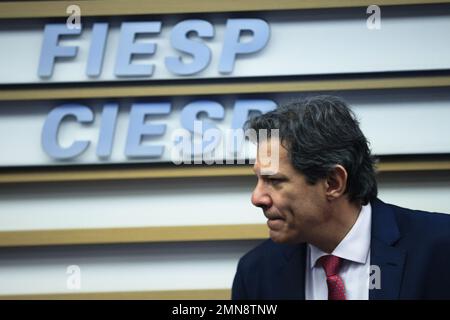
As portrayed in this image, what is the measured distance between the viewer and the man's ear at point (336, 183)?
1.68 meters

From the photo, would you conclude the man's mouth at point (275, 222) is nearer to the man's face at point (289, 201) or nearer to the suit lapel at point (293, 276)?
the man's face at point (289, 201)

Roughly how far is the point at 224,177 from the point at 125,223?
0.53m

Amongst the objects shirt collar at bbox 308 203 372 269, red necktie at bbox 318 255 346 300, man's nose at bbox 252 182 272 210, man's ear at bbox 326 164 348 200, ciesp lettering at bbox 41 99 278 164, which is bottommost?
red necktie at bbox 318 255 346 300

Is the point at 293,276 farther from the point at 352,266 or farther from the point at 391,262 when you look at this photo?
the point at 391,262

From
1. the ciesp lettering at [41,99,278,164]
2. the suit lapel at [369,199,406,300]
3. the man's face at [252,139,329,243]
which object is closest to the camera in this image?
the suit lapel at [369,199,406,300]

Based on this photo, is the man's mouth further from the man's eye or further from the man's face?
the man's eye

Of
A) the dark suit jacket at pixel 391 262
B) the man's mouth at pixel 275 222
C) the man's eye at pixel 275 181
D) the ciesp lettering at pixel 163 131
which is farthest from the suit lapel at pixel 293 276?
the ciesp lettering at pixel 163 131

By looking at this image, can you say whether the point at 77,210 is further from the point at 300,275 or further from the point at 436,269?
the point at 436,269

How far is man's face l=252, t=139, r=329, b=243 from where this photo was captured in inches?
66.0

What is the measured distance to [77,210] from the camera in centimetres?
A: 249

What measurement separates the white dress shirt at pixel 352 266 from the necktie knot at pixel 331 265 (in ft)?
0.05

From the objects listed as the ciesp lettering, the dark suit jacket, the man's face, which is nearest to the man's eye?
the man's face

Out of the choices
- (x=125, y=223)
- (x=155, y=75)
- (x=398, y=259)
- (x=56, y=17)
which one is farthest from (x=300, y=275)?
(x=56, y=17)

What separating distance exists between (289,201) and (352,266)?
30 cm
